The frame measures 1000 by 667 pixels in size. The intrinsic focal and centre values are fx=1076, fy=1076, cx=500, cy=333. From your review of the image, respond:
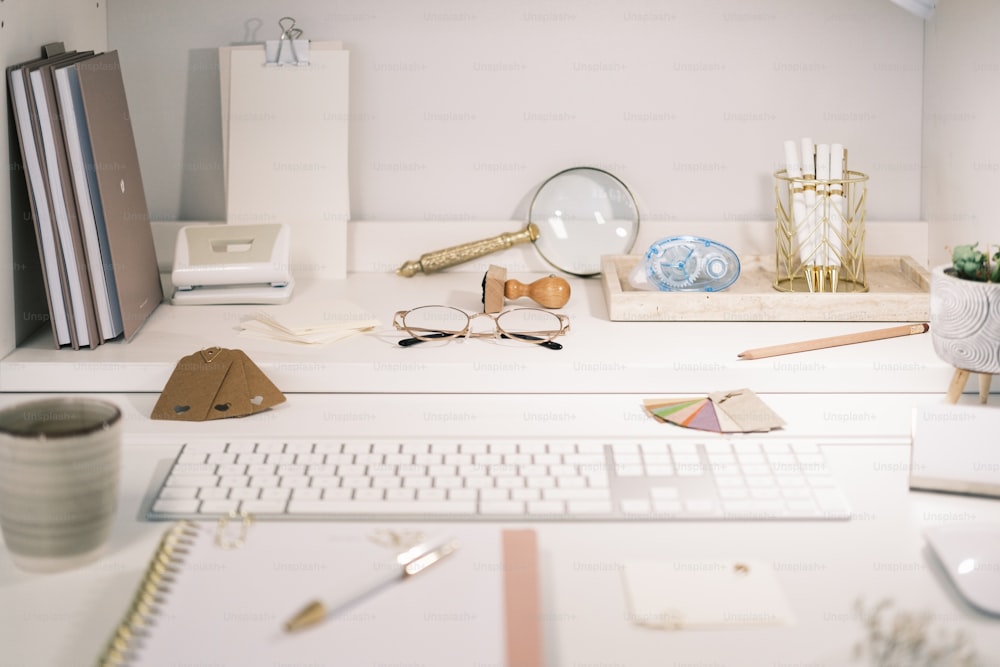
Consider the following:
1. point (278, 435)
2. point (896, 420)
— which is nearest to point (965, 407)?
point (896, 420)

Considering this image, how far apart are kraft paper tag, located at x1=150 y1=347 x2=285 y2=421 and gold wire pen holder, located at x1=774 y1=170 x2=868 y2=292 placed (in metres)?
0.84

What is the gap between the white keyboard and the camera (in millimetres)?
1045

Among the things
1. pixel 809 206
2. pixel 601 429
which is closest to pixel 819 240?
pixel 809 206

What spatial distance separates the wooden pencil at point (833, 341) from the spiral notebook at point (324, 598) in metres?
0.55

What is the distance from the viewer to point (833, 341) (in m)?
1.46

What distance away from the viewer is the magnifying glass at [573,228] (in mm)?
1840

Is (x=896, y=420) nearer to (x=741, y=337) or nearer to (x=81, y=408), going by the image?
(x=741, y=337)

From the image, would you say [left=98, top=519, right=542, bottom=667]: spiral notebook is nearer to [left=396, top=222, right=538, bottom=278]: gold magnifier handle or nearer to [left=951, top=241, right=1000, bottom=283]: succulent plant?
[left=951, top=241, right=1000, bottom=283]: succulent plant

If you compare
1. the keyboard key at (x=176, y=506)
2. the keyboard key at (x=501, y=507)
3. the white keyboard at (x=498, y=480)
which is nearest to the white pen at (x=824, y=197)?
the white keyboard at (x=498, y=480)

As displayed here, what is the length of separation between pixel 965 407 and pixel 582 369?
1.58 feet

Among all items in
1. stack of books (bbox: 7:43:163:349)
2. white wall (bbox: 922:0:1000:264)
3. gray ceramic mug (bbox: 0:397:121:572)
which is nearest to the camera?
gray ceramic mug (bbox: 0:397:121:572)

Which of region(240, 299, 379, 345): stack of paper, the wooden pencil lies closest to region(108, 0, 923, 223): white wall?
region(240, 299, 379, 345): stack of paper

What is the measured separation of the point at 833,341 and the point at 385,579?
797 millimetres

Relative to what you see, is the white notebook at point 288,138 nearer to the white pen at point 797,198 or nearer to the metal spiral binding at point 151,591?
the white pen at point 797,198
